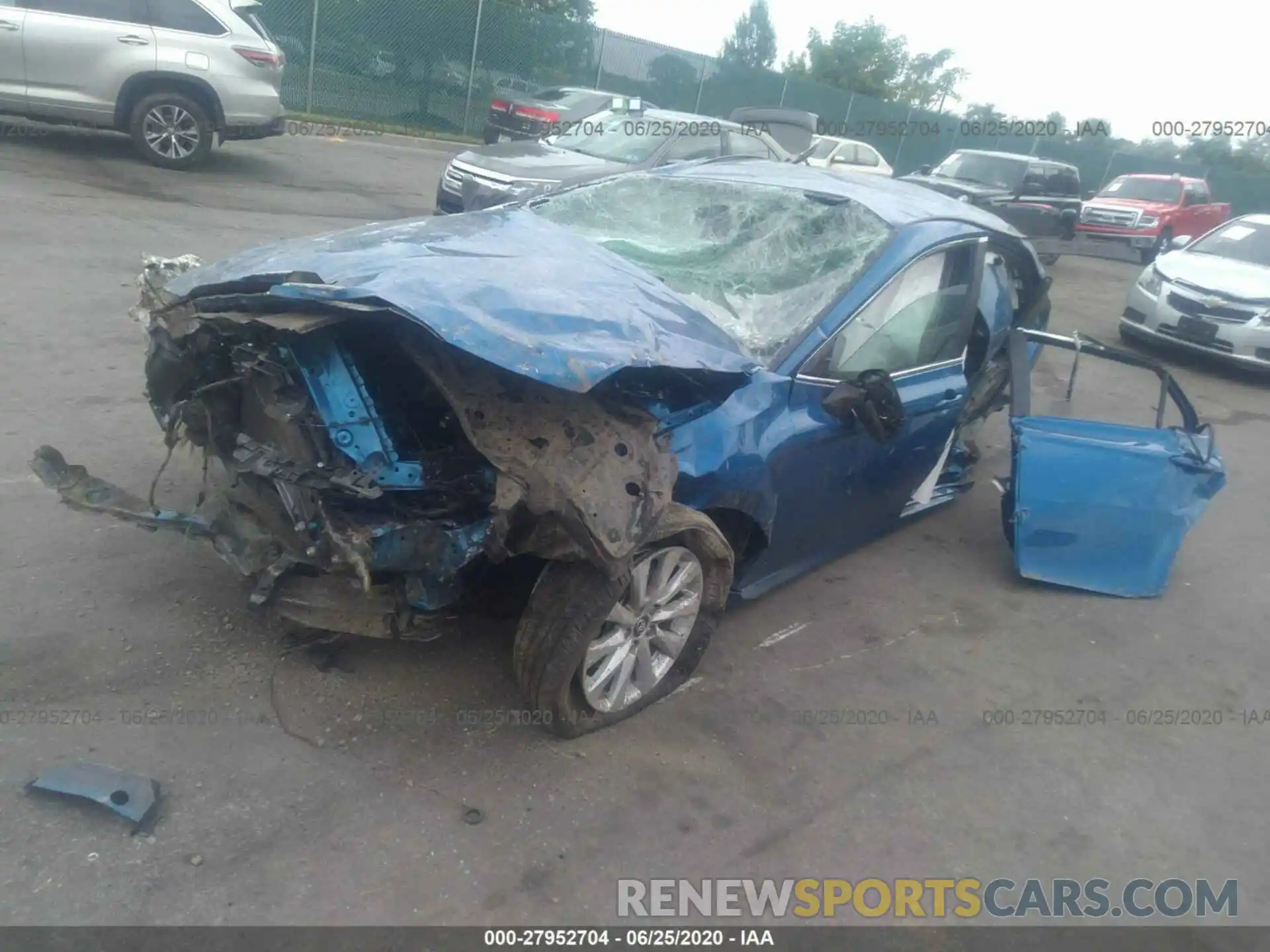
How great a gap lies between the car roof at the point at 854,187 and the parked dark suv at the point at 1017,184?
8.24 meters

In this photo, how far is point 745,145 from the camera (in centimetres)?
1151

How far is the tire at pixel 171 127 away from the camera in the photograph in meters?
9.98

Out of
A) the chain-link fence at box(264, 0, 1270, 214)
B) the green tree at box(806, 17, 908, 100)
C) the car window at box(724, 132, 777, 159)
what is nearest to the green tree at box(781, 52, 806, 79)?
the green tree at box(806, 17, 908, 100)

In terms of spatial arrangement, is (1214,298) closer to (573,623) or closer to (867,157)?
(573,623)

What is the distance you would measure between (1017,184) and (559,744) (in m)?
14.4

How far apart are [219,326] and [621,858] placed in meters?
1.98

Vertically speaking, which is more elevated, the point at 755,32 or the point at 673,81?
the point at 755,32

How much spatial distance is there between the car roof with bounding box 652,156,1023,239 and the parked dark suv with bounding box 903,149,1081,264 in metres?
8.24

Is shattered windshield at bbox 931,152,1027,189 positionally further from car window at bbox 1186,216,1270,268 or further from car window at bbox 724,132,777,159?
car window at bbox 724,132,777,159

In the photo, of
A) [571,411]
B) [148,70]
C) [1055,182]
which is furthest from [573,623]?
[1055,182]

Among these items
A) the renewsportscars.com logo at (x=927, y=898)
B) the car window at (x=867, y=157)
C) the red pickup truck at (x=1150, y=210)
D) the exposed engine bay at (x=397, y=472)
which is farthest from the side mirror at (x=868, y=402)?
the car window at (x=867, y=157)

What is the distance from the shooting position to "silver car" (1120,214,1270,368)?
949 centimetres

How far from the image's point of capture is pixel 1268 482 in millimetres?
6875

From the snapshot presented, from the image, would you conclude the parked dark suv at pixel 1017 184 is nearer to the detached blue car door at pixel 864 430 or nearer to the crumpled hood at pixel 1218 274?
the crumpled hood at pixel 1218 274
